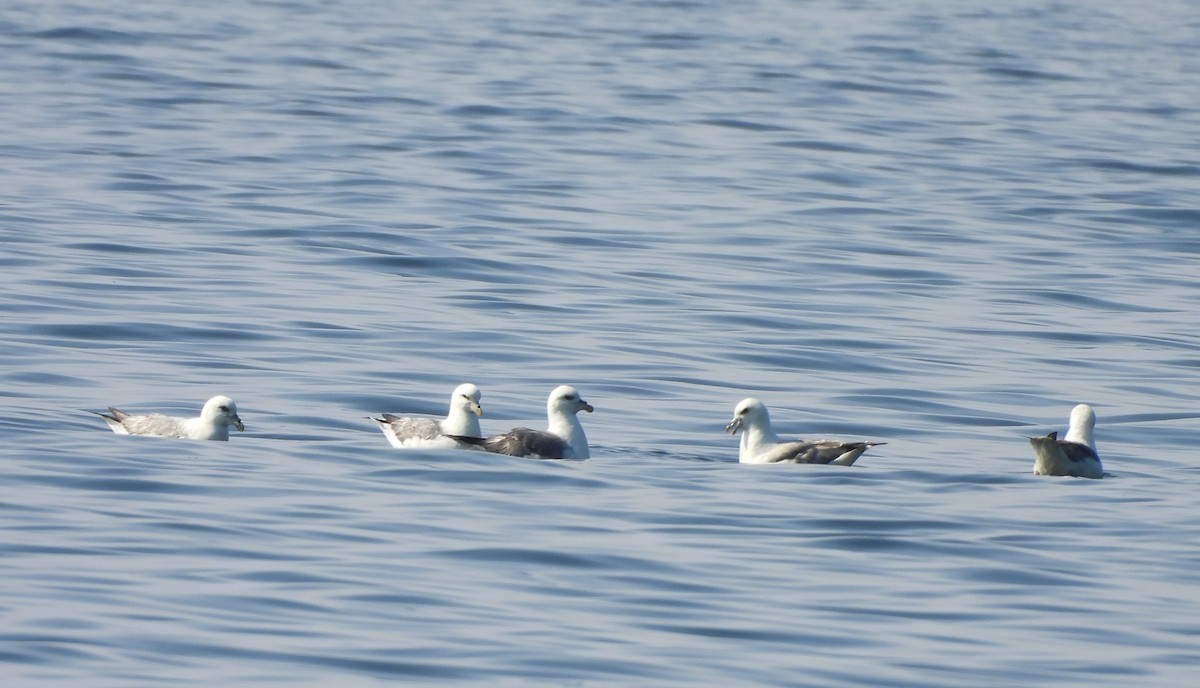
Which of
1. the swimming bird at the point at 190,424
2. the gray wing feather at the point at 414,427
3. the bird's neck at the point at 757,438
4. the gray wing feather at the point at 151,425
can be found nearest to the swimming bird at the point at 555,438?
the gray wing feather at the point at 414,427

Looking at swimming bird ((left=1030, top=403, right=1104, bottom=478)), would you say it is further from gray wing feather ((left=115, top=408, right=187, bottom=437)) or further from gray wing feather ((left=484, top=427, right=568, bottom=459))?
gray wing feather ((left=115, top=408, right=187, bottom=437))

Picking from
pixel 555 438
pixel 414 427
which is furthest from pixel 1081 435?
pixel 414 427

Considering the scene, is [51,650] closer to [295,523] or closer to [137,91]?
[295,523]

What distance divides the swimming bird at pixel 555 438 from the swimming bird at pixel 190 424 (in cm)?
151

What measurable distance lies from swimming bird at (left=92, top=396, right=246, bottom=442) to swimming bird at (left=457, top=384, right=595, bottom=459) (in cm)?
151

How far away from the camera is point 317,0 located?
168 ft

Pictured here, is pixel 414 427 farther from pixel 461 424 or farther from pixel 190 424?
pixel 190 424

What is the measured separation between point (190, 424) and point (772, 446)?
376 centimetres

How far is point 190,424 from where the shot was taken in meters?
13.5

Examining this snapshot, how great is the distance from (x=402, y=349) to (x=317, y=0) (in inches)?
1393

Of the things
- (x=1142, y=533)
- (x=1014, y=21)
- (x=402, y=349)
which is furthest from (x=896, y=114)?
(x=1142, y=533)

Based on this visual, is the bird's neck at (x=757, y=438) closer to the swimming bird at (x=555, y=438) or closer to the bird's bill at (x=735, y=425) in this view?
the bird's bill at (x=735, y=425)

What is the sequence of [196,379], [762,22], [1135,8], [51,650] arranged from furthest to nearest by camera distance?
[1135,8] → [762,22] → [196,379] → [51,650]

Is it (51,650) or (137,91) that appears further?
(137,91)
